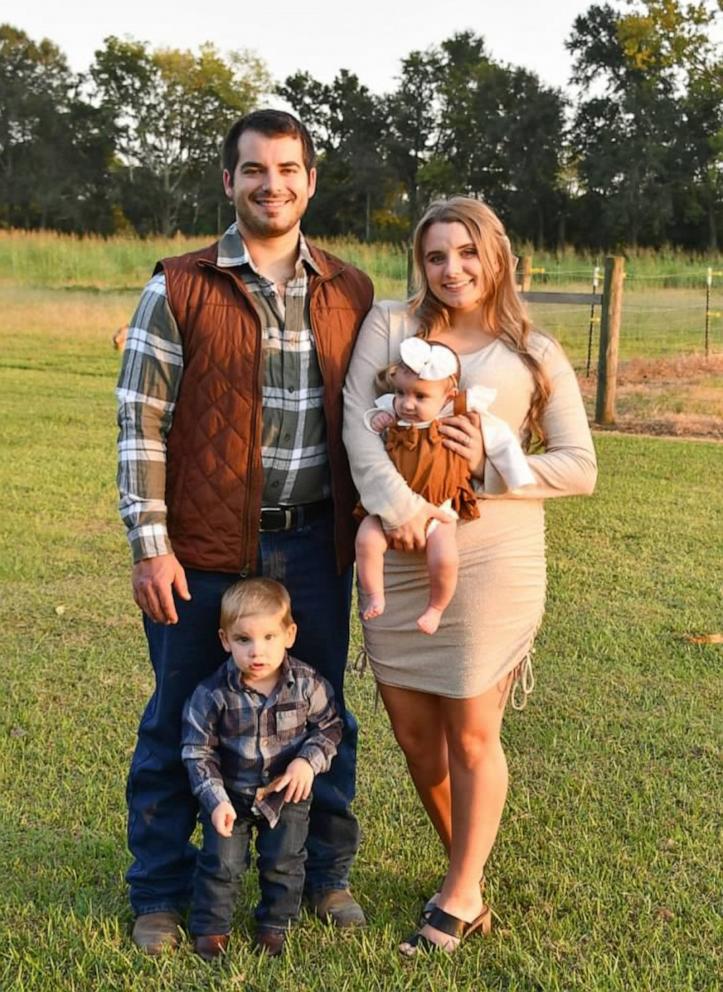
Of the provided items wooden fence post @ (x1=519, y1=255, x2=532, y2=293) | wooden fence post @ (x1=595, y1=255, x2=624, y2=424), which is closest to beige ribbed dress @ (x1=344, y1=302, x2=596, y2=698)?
wooden fence post @ (x1=595, y1=255, x2=624, y2=424)

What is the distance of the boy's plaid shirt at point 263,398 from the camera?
2.54 metres

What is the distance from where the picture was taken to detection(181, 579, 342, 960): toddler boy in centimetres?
257

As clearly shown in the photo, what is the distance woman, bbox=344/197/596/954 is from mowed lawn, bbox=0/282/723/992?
0.89 feet

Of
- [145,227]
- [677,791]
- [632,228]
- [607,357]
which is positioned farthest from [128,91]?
[677,791]

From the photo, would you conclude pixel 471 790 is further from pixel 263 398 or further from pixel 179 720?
pixel 263 398

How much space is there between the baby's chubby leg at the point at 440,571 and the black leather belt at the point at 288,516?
0.36 metres

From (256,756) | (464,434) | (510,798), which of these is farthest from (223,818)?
(510,798)

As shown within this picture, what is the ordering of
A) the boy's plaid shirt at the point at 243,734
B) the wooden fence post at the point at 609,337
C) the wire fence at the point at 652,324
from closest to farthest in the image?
the boy's plaid shirt at the point at 243,734
the wooden fence post at the point at 609,337
the wire fence at the point at 652,324

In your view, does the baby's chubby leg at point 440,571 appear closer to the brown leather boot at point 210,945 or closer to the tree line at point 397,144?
the brown leather boot at point 210,945

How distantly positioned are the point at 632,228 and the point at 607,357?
1185 inches

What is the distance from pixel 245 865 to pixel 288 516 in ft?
2.71

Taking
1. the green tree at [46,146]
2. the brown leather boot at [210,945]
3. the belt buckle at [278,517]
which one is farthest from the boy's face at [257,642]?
the green tree at [46,146]

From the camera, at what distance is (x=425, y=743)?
2777mm

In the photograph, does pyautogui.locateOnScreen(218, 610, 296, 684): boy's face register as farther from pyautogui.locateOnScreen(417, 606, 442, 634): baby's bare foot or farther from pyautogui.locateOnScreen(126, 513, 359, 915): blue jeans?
pyautogui.locateOnScreen(417, 606, 442, 634): baby's bare foot
